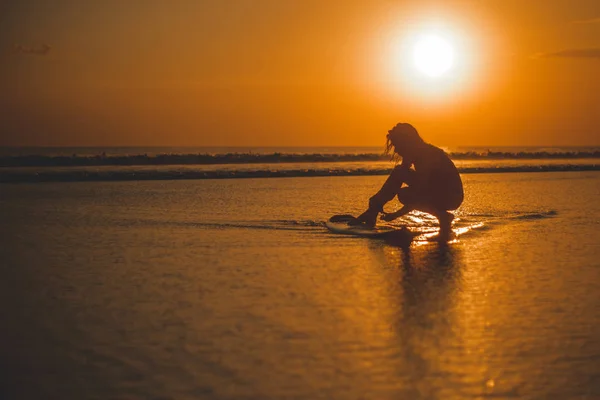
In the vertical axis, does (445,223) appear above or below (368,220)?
below

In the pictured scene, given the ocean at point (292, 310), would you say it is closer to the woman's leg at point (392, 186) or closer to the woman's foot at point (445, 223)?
the woman's foot at point (445, 223)

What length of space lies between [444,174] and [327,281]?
5.35 meters

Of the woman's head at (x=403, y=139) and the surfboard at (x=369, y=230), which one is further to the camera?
the woman's head at (x=403, y=139)

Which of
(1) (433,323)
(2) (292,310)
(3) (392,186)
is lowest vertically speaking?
(1) (433,323)

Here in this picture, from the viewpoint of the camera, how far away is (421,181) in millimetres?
13367

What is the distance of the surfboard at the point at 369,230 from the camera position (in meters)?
12.9

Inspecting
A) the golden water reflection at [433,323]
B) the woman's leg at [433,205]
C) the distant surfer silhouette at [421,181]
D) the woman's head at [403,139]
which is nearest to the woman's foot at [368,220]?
the distant surfer silhouette at [421,181]

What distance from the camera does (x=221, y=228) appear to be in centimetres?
1390

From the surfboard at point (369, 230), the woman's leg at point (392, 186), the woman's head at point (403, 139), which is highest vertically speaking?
the woman's head at point (403, 139)

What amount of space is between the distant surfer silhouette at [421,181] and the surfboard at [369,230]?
271 mm

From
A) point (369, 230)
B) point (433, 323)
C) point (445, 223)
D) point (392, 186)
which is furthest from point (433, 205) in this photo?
point (433, 323)

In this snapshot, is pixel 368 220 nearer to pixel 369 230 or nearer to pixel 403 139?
pixel 369 230

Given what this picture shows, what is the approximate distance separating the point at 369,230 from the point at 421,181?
1144 mm

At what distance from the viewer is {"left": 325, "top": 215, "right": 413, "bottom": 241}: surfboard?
42.3 feet
